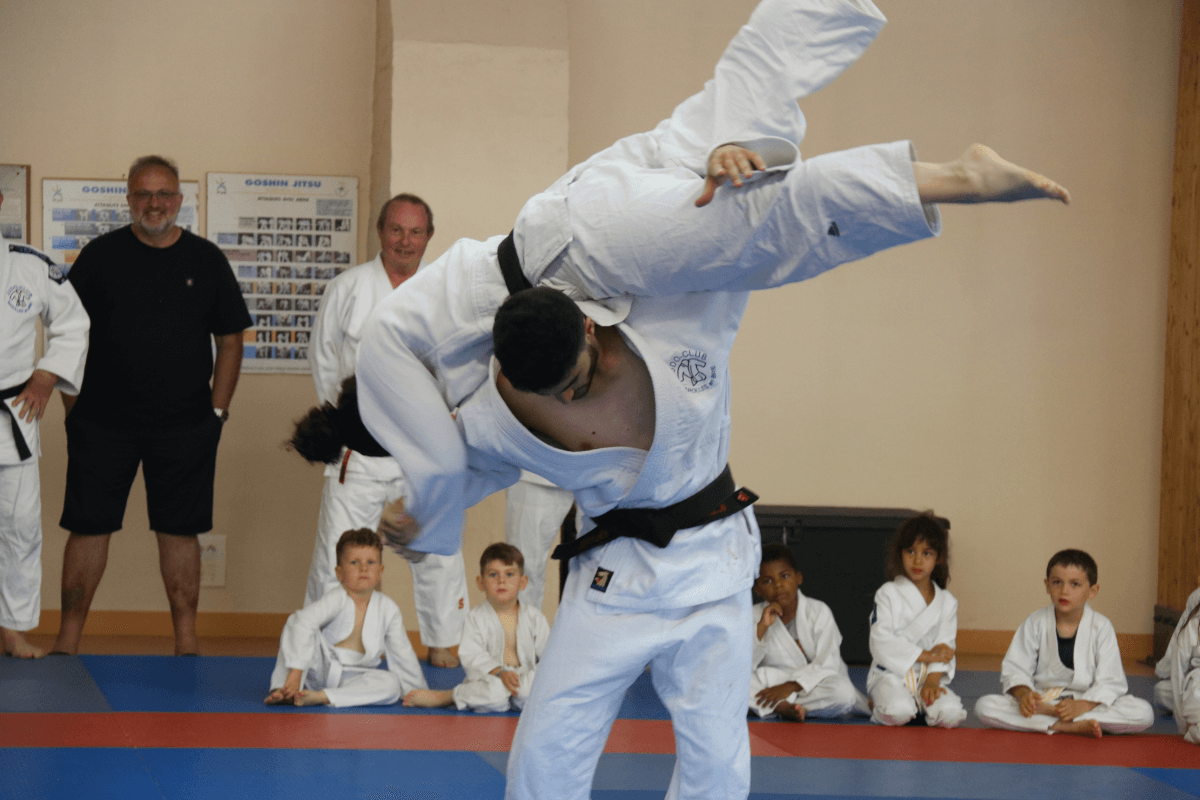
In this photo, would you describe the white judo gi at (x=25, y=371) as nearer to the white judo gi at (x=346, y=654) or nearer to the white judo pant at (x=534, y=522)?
the white judo gi at (x=346, y=654)

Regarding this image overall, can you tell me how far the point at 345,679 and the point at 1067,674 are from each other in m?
2.81

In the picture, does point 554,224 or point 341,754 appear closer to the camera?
Answer: point 554,224

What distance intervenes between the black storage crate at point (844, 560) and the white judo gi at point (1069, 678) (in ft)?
3.44

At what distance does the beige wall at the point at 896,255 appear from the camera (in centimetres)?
603

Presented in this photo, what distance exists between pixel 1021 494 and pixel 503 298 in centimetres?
503

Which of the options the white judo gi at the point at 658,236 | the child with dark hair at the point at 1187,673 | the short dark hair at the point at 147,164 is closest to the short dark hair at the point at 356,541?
the short dark hair at the point at 147,164

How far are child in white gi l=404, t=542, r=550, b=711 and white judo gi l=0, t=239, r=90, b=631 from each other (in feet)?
5.72

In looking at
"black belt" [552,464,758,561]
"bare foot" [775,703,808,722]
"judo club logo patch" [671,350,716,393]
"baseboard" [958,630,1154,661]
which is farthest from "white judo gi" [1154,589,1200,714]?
"judo club logo patch" [671,350,716,393]

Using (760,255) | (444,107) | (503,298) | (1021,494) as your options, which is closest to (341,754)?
(503,298)

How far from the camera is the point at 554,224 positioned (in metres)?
2.09

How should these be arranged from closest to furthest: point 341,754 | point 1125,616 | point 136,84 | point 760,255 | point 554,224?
point 760,255, point 554,224, point 341,754, point 136,84, point 1125,616

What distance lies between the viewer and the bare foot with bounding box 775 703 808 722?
185 inches

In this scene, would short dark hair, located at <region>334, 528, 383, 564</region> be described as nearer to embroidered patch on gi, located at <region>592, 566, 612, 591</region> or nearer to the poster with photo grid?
the poster with photo grid

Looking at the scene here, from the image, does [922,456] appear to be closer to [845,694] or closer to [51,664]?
[845,694]
